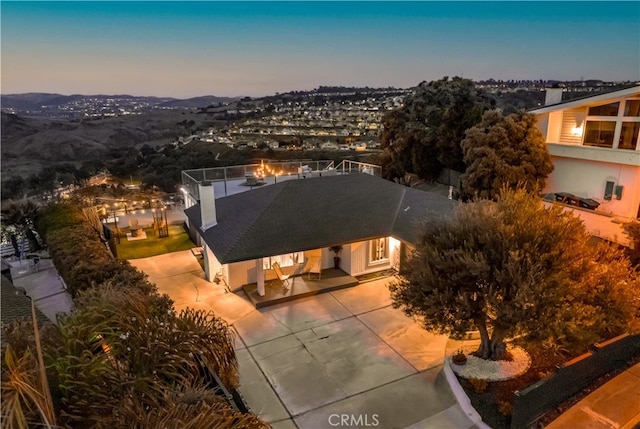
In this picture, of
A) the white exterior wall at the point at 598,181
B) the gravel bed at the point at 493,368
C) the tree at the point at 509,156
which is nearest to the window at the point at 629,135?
the white exterior wall at the point at 598,181

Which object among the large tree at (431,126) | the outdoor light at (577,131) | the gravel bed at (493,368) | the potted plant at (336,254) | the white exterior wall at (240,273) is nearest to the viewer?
the gravel bed at (493,368)

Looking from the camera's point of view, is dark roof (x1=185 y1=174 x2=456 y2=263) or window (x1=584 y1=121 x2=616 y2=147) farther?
window (x1=584 y1=121 x2=616 y2=147)

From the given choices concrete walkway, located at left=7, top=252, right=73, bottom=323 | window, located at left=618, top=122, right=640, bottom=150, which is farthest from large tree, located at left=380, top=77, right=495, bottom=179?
concrete walkway, located at left=7, top=252, right=73, bottom=323

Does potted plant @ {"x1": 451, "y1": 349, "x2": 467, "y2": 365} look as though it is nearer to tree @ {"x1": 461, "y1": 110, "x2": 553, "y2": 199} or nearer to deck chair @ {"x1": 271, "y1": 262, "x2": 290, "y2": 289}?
deck chair @ {"x1": 271, "y1": 262, "x2": 290, "y2": 289}

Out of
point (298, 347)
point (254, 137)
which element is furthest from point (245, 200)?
point (254, 137)

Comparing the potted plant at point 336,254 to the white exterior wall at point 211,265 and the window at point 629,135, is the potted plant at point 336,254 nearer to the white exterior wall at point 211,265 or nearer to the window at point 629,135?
the white exterior wall at point 211,265

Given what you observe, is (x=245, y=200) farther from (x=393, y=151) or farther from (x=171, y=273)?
(x=393, y=151)
